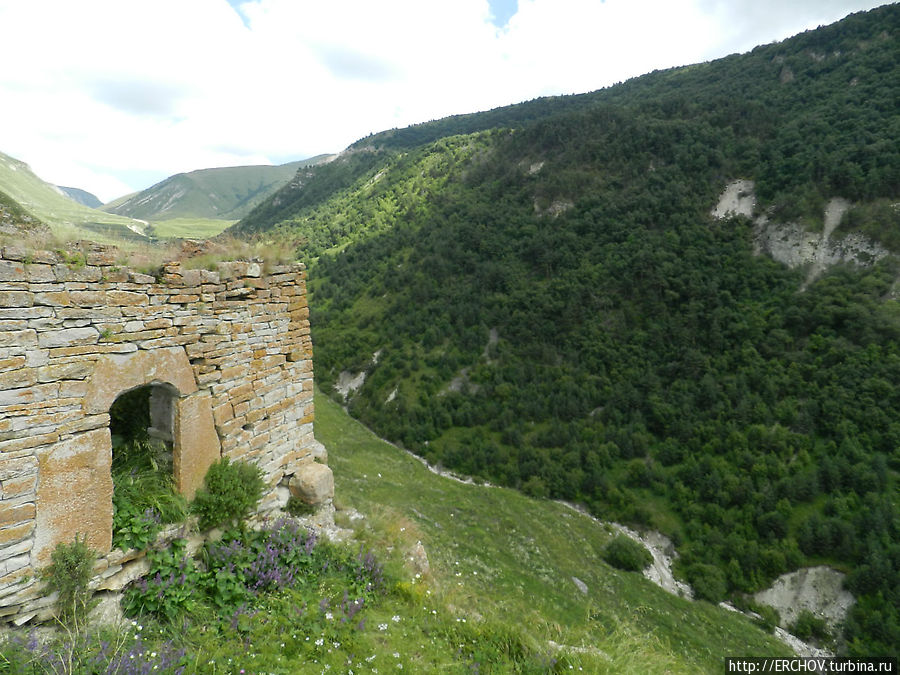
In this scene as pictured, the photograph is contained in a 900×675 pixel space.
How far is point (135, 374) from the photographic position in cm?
500

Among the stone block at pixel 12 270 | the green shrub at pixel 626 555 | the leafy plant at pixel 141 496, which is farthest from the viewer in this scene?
the green shrub at pixel 626 555

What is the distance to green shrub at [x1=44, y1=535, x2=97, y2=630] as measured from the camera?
427cm

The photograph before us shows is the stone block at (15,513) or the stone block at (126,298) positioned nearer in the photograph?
the stone block at (15,513)

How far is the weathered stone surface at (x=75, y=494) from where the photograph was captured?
4.25 meters

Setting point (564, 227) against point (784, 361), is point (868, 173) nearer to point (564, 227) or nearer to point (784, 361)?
point (784, 361)

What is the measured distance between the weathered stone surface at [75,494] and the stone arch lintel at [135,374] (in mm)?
407

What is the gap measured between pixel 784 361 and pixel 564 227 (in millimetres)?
26126

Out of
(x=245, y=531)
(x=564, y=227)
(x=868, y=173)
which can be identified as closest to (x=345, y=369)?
(x=564, y=227)

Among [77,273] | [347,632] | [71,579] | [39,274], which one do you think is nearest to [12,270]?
[39,274]

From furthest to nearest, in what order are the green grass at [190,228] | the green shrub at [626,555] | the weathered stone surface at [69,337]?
the green grass at [190,228] < the green shrub at [626,555] < the weathered stone surface at [69,337]

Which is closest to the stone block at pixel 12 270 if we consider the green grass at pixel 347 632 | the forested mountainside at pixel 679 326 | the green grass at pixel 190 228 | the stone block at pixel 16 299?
the stone block at pixel 16 299

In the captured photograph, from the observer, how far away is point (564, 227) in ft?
155

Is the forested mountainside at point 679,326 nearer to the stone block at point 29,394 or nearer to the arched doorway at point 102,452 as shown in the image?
the arched doorway at point 102,452

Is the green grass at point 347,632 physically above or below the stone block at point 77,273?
below
